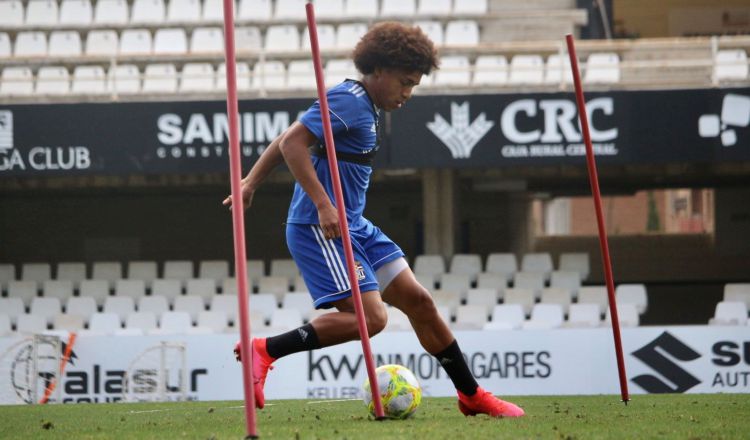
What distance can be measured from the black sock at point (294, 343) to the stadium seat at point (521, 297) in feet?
38.1

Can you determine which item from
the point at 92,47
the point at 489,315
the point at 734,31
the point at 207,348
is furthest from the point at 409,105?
the point at 734,31

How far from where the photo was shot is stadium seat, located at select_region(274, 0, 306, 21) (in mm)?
22094

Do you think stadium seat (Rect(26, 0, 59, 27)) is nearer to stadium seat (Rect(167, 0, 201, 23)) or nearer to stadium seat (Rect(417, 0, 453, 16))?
stadium seat (Rect(167, 0, 201, 23))

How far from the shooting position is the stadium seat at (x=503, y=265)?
1920 centimetres

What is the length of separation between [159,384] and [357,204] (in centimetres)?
736

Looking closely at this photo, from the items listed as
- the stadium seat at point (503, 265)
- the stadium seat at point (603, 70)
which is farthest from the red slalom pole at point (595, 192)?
the stadium seat at point (503, 265)

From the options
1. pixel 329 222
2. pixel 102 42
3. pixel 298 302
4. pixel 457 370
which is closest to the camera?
pixel 329 222

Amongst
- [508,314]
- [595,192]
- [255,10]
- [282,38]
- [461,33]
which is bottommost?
[508,314]

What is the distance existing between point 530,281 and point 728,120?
374 cm

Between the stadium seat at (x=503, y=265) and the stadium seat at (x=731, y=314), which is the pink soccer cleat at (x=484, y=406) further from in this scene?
the stadium seat at (x=503, y=265)

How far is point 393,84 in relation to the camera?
20.3 ft

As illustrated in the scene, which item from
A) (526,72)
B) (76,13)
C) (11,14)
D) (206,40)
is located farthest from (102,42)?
(526,72)

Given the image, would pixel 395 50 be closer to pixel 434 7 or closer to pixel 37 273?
Result: pixel 37 273

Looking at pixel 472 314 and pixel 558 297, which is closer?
pixel 472 314
